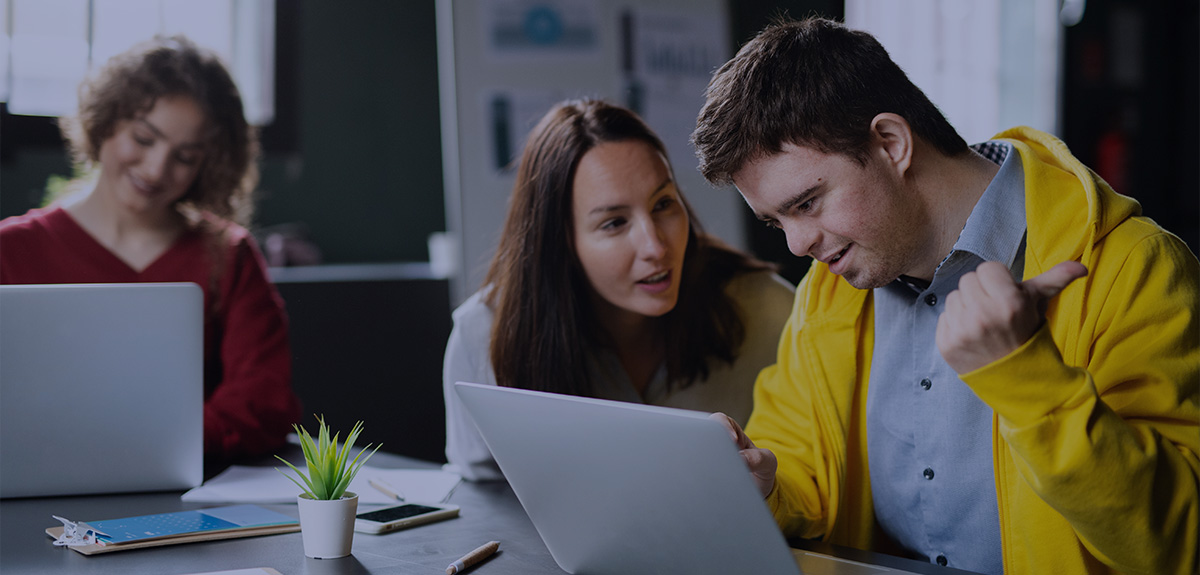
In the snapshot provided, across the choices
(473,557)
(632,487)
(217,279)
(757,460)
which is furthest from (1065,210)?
(217,279)

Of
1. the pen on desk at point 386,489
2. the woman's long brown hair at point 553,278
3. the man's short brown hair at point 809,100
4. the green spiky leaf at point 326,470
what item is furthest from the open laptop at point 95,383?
the man's short brown hair at point 809,100

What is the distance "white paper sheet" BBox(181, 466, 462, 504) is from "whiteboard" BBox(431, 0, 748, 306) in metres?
1.42

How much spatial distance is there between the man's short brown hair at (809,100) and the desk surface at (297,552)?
52cm

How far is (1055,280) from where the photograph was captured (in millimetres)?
944

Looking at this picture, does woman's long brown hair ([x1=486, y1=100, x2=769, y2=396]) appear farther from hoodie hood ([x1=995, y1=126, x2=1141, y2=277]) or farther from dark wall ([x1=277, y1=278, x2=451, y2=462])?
dark wall ([x1=277, y1=278, x2=451, y2=462])

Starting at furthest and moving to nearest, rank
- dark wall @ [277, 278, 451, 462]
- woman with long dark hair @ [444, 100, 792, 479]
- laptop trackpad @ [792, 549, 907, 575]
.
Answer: dark wall @ [277, 278, 451, 462], woman with long dark hair @ [444, 100, 792, 479], laptop trackpad @ [792, 549, 907, 575]

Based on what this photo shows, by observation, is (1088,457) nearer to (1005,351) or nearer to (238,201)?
(1005,351)

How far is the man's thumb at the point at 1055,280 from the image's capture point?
0.94 meters

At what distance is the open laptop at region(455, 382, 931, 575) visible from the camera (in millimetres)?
846

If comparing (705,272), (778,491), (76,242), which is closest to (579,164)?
(705,272)

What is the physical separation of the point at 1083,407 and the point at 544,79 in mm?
2551

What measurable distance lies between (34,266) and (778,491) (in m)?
1.59

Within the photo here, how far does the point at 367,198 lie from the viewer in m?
3.71

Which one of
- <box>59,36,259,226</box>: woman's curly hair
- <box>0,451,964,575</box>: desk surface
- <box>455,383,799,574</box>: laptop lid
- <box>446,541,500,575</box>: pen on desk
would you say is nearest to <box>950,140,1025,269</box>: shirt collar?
<box>0,451,964,575</box>: desk surface
